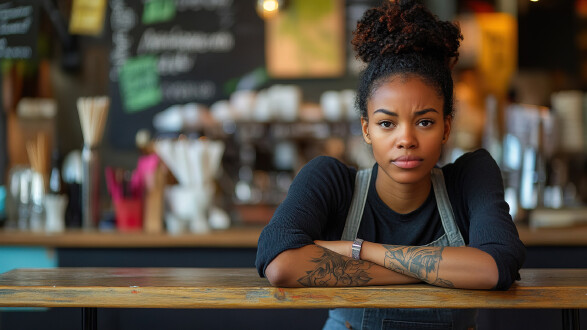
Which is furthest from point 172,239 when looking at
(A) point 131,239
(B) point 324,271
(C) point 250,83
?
(C) point 250,83

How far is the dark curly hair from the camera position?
1.49m

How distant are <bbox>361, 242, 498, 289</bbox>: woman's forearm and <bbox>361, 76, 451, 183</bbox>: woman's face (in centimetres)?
20

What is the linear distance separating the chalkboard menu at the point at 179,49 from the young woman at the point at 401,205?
273cm

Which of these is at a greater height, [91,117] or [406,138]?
[91,117]

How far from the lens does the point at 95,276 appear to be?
143 centimetres

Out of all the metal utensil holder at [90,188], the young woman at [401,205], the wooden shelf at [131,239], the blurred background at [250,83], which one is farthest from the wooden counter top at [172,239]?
the young woman at [401,205]

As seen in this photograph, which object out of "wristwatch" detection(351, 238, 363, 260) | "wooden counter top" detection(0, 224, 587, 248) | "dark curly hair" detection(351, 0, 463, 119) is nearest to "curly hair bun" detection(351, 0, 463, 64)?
"dark curly hair" detection(351, 0, 463, 119)

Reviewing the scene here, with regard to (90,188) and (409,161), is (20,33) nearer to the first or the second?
(90,188)

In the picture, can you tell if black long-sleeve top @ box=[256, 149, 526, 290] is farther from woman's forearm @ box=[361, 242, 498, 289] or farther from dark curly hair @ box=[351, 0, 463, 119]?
dark curly hair @ box=[351, 0, 463, 119]

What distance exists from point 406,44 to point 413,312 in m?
0.68

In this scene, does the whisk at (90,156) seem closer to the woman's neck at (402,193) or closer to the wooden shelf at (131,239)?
the wooden shelf at (131,239)

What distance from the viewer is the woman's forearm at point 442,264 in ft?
4.17

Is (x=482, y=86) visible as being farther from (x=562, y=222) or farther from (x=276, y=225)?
(x=276, y=225)

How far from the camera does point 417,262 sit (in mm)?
1308
